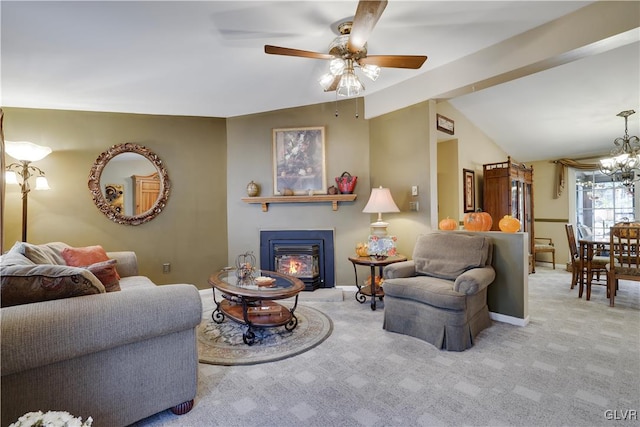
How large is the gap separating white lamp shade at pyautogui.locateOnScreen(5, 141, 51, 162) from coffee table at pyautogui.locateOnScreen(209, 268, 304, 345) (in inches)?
98.3

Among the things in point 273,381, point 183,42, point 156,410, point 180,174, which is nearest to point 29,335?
point 156,410

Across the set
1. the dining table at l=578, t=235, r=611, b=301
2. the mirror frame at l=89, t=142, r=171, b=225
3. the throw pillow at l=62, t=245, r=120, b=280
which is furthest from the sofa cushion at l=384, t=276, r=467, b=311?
the mirror frame at l=89, t=142, r=171, b=225

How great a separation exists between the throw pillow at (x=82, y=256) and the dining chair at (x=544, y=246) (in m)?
6.86

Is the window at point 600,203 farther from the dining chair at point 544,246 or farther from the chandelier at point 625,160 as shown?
the chandelier at point 625,160

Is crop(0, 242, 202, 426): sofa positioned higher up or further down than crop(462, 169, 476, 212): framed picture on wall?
further down

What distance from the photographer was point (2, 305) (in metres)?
1.41

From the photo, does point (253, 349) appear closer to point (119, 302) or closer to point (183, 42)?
point (119, 302)

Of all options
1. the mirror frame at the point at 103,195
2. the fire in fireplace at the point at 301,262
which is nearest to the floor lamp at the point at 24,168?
the mirror frame at the point at 103,195

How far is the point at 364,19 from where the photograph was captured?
1797 mm

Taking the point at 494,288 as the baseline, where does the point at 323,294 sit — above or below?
below

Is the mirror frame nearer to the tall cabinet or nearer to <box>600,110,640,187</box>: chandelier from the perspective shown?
the tall cabinet

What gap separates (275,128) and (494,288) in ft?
11.5

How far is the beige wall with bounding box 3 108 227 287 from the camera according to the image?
3785mm

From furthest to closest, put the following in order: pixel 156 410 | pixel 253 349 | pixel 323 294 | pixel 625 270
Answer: pixel 323 294, pixel 625 270, pixel 253 349, pixel 156 410
